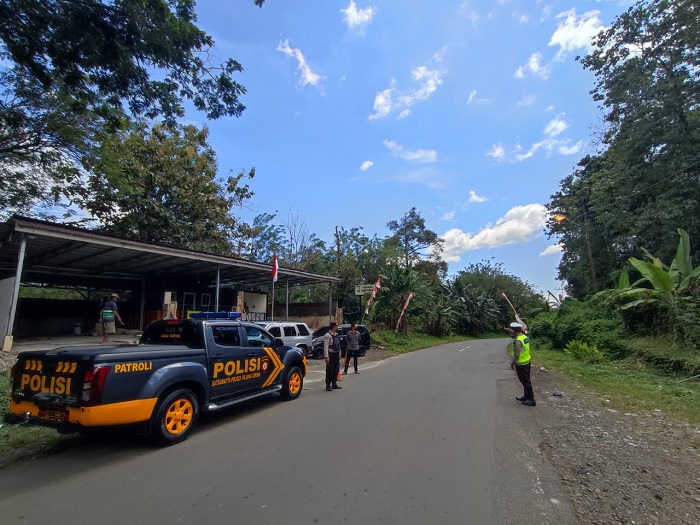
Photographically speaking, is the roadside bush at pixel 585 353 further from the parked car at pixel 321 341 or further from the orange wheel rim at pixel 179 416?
the orange wheel rim at pixel 179 416

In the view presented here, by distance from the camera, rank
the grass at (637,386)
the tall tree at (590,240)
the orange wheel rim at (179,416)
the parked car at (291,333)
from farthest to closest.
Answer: the tall tree at (590,240) → the parked car at (291,333) → the grass at (637,386) → the orange wheel rim at (179,416)

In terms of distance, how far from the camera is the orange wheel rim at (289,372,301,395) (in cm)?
876

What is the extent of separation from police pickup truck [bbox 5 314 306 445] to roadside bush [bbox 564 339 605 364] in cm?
1320

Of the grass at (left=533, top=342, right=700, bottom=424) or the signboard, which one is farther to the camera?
the signboard

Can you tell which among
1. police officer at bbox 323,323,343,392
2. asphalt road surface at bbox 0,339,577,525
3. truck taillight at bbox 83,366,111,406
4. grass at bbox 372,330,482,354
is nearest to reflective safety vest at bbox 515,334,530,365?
asphalt road surface at bbox 0,339,577,525

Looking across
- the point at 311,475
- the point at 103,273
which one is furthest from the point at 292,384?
the point at 103,273

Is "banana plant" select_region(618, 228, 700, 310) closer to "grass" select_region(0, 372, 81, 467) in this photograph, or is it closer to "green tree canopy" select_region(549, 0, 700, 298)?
"green tree canopy" select_region(549, 0, 700, 298)

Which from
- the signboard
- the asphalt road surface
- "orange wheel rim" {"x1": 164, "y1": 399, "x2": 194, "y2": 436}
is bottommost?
the asphalt road surface

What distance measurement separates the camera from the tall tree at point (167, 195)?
21688mm

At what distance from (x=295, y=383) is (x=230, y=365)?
2356 millimetres

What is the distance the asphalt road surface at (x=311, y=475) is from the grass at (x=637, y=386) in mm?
2622

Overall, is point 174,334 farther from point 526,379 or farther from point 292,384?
point 526,379

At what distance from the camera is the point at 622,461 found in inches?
197

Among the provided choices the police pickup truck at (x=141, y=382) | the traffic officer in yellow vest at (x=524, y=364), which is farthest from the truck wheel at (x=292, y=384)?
the traffic officer in yellow vest at (x=524, y=364)
